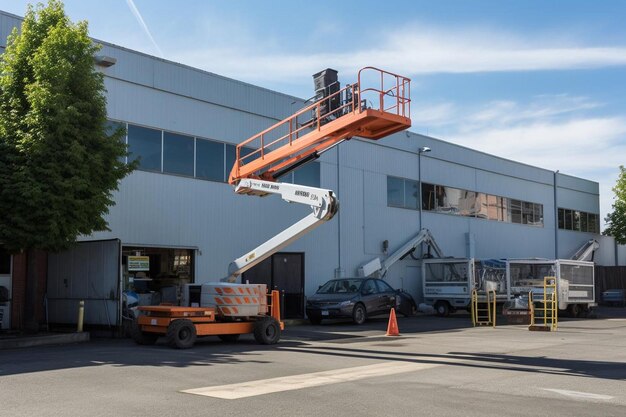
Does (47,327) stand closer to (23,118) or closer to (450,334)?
(23,118)

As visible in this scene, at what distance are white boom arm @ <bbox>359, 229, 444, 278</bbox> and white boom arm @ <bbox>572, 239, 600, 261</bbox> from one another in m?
15.4

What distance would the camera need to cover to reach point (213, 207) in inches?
912

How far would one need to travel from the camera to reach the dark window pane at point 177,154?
21.9m

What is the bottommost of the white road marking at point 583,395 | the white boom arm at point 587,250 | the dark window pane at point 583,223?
the white road marking at point 583,395

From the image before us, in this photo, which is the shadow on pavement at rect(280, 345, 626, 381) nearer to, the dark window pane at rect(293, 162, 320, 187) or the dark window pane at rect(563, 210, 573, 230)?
the dark window pane at rect(293, 162, 320, 187)

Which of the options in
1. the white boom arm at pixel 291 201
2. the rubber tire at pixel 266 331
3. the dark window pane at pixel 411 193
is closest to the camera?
the white boom arm at pixel 291 201

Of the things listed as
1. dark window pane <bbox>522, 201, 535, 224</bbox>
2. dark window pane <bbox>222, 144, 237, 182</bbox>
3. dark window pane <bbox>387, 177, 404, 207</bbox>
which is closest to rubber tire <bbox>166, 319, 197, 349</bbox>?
dark window pane <bbox>222, 144, 237, 182</bbox>

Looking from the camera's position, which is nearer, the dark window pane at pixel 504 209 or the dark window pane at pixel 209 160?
the dark window pane at pixel 209 160

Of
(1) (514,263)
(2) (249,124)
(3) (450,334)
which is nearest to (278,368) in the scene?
(3) (450,334)

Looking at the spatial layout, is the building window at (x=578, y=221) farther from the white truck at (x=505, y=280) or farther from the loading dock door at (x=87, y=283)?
the loading dock door at (x=87, y=283)

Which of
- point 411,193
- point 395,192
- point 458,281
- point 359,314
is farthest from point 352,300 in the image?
point 411,193

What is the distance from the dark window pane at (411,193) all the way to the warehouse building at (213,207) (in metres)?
0.06

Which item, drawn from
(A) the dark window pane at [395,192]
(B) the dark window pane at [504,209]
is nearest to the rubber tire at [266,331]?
(A) the dark window pane at [395,192]

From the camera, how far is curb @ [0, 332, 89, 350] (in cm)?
1545
